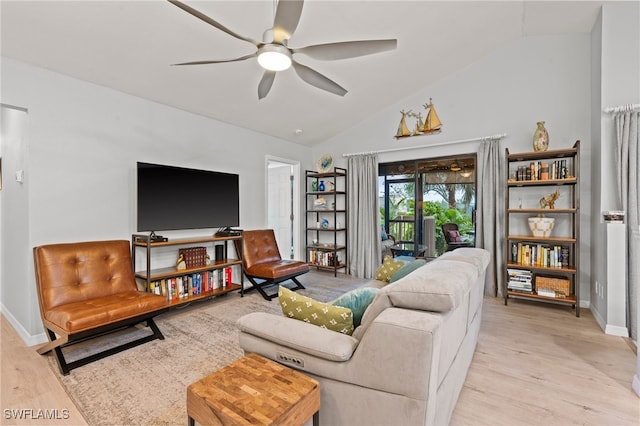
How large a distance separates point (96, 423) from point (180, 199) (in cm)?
229

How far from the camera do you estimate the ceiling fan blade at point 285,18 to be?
1581 millimetres

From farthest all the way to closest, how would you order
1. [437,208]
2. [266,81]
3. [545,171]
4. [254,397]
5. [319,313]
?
1. [437,208]
2. [545,171]
3. [266,81]
4. [319,313]
5. [254,397]

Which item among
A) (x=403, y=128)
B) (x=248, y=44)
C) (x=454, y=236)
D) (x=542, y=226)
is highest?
(x=248, y=44)

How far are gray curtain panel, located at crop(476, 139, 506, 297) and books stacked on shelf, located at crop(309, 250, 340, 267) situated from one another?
2388mm

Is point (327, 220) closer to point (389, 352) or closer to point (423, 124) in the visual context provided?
point (423, 124)

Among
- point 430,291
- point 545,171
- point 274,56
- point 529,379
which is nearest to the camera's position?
point 430,291

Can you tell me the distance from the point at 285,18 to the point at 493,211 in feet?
12.0

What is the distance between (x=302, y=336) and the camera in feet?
4.78

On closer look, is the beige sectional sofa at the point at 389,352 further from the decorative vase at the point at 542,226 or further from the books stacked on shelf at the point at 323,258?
the books stacked on shelf at the point at 323,258

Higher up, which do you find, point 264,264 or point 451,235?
point 451,235

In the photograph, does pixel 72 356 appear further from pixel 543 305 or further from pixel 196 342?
pixel 543 305

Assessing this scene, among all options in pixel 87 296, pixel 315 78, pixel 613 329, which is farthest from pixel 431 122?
pixel 87 296

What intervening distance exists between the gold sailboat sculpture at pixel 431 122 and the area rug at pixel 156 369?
348 cm

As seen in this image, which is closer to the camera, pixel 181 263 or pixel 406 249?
pixel 181 263
